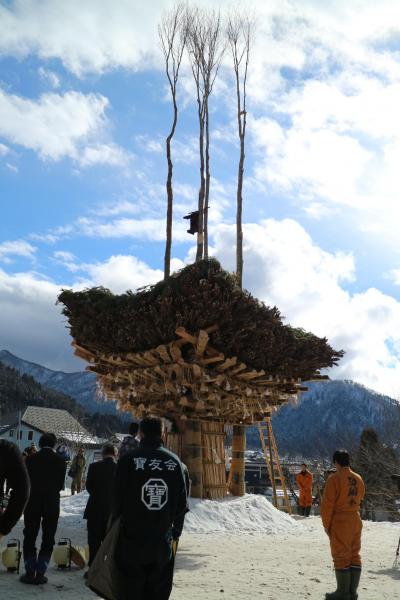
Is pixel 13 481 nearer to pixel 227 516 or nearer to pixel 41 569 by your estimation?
pixel 41 569

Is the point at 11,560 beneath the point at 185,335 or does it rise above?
beneath

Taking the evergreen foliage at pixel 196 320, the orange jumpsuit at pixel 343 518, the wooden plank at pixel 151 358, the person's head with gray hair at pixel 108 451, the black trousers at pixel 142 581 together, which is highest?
the evergreen foliage at pixel 196 320

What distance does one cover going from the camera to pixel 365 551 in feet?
33.6

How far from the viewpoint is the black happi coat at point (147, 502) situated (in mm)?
3771

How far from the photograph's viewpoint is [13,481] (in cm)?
373

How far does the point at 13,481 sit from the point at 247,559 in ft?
20.0

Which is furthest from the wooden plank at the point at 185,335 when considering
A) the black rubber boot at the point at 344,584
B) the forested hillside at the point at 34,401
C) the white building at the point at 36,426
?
the forested hillside at the point at 34,401

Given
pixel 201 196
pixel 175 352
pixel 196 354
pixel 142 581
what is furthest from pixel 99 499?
pixel 201 196

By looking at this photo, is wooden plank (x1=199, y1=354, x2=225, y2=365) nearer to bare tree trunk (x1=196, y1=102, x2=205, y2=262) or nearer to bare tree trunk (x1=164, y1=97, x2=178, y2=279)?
bare tree trunk (x1=196, y1=102, x2=205, y2=262)

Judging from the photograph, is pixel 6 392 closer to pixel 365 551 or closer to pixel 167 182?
pixel 167 182

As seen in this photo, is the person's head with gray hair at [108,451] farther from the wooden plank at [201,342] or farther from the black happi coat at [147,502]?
the wooden plank at [201,342]

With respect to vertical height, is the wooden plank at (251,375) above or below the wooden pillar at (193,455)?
above

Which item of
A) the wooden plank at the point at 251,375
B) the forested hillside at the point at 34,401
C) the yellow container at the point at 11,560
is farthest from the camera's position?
the forested hillside at the point at 34,401

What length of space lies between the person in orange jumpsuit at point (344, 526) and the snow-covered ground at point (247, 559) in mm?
551
